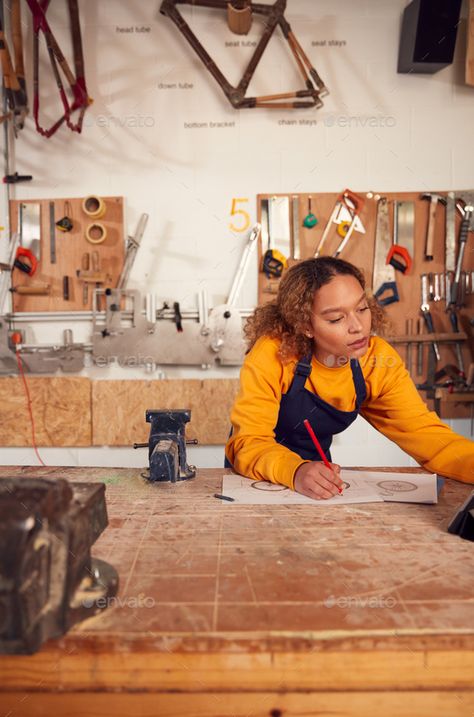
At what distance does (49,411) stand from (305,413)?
78.9 inches

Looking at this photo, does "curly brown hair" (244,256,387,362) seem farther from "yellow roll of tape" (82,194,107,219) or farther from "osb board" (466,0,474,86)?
"osb board" (466,0,474,86)

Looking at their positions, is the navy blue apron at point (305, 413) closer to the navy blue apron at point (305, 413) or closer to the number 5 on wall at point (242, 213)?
the navy blue apron at point (305, 413)

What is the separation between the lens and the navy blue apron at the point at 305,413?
72.6 inches

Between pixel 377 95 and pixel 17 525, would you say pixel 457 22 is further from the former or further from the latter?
pixel 17 525

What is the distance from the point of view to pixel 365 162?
3268 mm

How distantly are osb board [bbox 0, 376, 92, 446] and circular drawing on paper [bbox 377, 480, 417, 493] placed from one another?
2.24 metres

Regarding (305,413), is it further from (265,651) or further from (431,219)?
(431,219)

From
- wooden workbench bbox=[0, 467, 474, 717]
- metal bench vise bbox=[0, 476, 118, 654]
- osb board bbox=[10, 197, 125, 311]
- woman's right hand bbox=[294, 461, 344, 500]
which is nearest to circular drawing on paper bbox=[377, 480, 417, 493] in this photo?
woman's right hand bbox=[294, 461, 344, 500]

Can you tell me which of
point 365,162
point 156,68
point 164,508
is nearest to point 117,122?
point 156,68

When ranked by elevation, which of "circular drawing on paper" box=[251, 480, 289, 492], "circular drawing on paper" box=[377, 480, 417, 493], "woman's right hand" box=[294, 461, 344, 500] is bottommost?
"circular drawing on paper" box=[251, 480, 289, 492]

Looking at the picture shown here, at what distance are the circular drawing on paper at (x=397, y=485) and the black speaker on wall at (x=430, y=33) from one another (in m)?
2.72

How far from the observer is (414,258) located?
3.30 metres

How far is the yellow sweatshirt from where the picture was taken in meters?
1.59

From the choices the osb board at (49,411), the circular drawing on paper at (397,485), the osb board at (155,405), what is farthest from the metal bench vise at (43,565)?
the osb board at (49,411)
